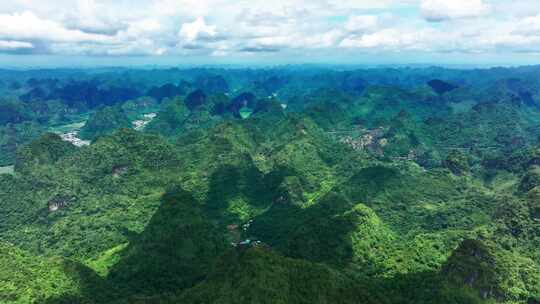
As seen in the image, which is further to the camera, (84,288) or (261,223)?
(261,223)

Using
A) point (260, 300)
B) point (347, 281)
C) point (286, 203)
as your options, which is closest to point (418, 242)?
point (347, 281)

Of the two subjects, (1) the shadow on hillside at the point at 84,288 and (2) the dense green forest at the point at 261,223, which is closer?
(2) the dense green forest at the point at 261,223

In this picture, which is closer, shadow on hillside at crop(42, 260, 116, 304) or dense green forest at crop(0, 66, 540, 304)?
dense green forest at crop(0, 66, 540, 304)

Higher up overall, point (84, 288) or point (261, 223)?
point (84, 288)

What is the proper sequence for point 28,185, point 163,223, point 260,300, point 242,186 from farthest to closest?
point 242,186 → point 28,185 → point 163,223 → point 260,300

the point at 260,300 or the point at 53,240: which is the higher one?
the point at 260,300

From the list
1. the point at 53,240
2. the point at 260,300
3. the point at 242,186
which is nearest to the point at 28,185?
the point at 53,240

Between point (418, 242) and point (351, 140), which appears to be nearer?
point (418, 242)

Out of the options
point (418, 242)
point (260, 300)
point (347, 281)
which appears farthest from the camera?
point (418, 242)

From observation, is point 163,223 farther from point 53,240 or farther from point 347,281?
point 347,281
